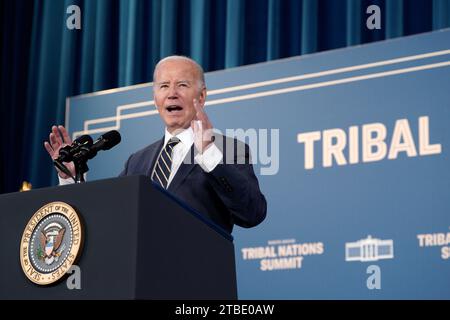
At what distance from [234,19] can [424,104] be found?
1142 mm

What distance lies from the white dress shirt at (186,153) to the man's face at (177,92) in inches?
1.2

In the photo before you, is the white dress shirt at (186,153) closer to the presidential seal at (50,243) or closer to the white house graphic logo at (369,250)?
the presidential seal at (50,243)

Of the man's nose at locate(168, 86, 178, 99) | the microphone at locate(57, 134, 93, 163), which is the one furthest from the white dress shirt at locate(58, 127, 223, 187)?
the microphone at locate(57, 134, 93, 163)

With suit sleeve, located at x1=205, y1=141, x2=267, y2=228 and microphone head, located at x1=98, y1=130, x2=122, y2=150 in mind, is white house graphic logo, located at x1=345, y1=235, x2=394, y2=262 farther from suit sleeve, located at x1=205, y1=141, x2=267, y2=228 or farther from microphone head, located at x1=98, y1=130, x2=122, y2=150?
microphone head, located at x1=98, y1=130, x2=122, y2=150

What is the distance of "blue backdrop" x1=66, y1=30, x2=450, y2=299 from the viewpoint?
3.00 m

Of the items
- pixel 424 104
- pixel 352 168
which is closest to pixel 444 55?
pixel 424 104

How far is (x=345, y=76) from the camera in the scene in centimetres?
329

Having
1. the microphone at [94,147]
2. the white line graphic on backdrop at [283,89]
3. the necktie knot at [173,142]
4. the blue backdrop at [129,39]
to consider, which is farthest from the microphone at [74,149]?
the blue backdrop at [129,39]

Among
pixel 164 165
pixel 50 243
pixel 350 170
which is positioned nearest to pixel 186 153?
pixel 164 165

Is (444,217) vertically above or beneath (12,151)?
beneath

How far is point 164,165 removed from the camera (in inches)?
96.0

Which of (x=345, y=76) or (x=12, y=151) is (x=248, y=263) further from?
(x=12, y=151)
